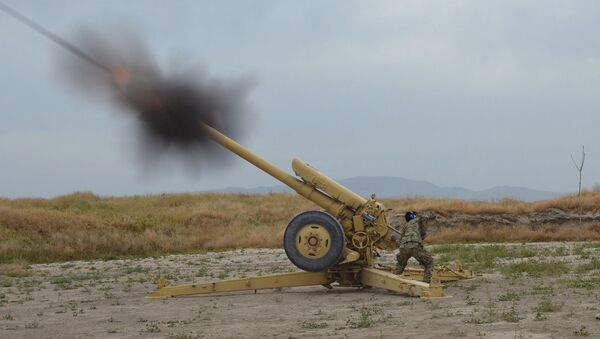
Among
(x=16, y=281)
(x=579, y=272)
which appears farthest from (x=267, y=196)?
(x=579, y=272)

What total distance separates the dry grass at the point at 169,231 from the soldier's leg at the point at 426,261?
1213 cm

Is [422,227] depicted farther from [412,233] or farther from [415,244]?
[415,244]

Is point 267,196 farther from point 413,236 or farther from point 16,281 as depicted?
point 413,236

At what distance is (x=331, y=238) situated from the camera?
15.3m

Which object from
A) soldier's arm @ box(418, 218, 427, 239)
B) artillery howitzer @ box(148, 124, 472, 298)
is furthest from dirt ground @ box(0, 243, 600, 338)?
soldier's arm @ box(418, 218, 427, 239)

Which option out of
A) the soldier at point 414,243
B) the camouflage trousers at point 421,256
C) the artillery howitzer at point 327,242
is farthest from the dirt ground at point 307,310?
the soldier at point 414,243

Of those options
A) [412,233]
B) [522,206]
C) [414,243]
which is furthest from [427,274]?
[522,206]

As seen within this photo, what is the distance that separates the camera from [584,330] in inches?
410

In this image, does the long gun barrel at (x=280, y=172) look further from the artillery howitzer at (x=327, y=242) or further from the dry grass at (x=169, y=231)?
the dry grass at (x=169, y=231)

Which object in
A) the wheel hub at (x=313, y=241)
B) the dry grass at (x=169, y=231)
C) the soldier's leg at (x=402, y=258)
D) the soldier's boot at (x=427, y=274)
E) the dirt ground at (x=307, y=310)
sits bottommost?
the dirt ground at (x=307, y=310)

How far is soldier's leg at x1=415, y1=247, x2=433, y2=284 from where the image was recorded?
15438mm

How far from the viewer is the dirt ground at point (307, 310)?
11344mm

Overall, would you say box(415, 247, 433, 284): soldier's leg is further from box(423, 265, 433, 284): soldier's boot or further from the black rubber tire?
the black rubber tire

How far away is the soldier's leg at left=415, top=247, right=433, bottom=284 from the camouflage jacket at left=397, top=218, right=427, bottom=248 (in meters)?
0.19
